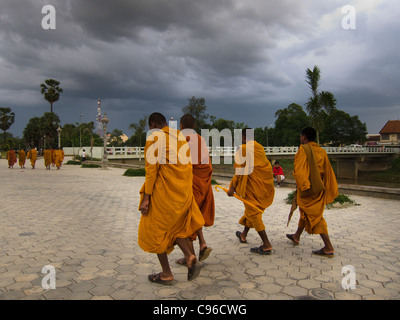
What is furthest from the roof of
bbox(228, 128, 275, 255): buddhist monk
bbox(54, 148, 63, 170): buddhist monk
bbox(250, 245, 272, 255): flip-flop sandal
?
bbox(250, 245, 272, 255): flip-flop sandal

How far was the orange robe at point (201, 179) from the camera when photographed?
160 inches

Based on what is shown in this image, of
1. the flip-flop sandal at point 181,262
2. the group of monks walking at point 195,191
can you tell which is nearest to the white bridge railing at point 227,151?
the group of monks walking at point 195,191

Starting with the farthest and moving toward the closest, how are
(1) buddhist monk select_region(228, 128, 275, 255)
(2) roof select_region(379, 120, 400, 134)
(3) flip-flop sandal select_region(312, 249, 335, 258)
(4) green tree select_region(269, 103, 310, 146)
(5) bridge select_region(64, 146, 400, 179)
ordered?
(2) roof select_region(379, 120, 400, 134) < (4) green tree select_region(269, 103, 310, 146) < (5) bridge select_region(64, 146, 400, 179) < (1) buddhist monk select_region(228, 128, 275, 255) < (3) flip-flop sandal select_region(312, 249, 335, 258)

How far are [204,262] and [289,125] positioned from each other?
62.3 m

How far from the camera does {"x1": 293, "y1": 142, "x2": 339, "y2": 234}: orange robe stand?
4.11 meters

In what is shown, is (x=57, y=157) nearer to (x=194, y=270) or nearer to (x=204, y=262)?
(x=204, y=262)

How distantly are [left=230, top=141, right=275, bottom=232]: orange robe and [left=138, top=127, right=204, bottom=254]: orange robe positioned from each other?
1349 mm

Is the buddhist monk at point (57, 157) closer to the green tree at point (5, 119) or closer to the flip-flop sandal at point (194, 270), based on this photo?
the flip-flop sandal at point (194, 270)

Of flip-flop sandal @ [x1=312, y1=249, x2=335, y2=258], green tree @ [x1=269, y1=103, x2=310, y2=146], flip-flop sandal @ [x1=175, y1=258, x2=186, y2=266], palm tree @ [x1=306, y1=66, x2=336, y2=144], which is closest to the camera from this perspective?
flip-flop sandal @ [x1=175, y1=258, x2=186, y2=266]

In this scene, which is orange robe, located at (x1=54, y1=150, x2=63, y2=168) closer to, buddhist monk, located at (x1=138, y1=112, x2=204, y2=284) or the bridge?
the bridge

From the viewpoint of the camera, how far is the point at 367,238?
4949mm

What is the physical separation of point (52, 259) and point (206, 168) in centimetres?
233

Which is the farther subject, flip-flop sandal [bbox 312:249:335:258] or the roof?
the roof

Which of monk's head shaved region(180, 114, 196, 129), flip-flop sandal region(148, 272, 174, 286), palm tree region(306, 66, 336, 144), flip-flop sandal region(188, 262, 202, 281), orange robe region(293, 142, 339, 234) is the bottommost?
flip-flop sandal region(148, 272, 174, 286)
